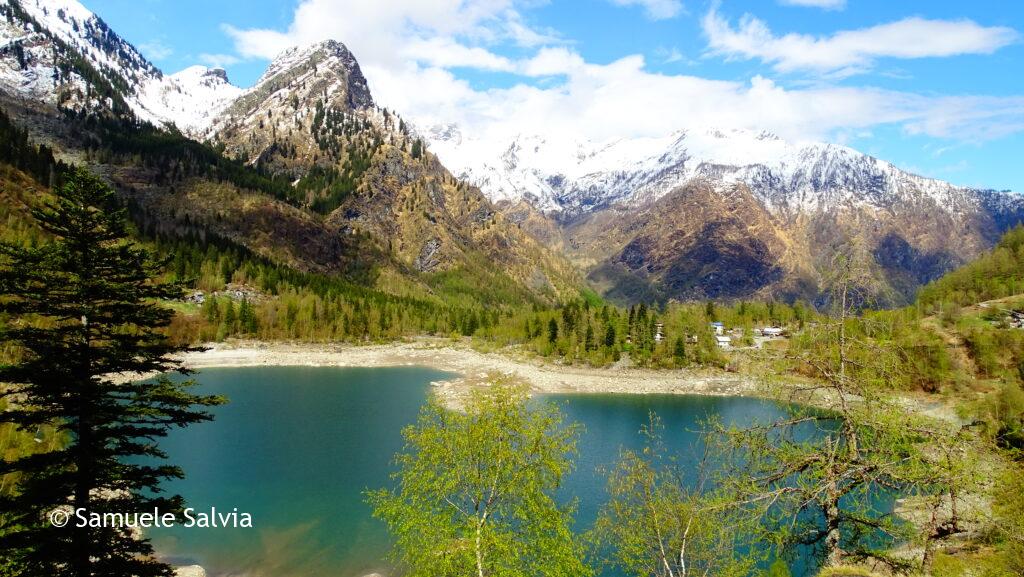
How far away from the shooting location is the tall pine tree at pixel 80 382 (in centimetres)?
1382

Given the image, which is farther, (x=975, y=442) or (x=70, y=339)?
(x=70, y=339)

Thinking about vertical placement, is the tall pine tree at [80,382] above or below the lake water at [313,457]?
above

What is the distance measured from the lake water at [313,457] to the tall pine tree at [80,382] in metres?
16.0

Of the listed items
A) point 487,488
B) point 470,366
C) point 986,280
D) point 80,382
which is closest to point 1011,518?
point 487,488

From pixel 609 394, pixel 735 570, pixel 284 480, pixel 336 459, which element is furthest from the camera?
pixel 609 394

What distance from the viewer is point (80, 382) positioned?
1452 cm

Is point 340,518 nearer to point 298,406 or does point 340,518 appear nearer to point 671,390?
point 298,406

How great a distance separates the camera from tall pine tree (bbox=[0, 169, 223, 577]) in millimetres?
13820

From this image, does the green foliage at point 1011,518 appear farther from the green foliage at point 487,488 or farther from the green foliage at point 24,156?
the green foliage at point 24,156

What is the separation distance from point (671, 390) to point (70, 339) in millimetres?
101617

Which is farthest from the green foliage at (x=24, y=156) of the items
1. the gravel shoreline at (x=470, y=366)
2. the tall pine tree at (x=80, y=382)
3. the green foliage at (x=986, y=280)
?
the green foliage at (x=986, y=280)

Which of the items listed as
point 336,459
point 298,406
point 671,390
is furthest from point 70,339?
point 671,390

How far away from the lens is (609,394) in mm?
100938

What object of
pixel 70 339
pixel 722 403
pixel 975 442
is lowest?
pixel 722 403
